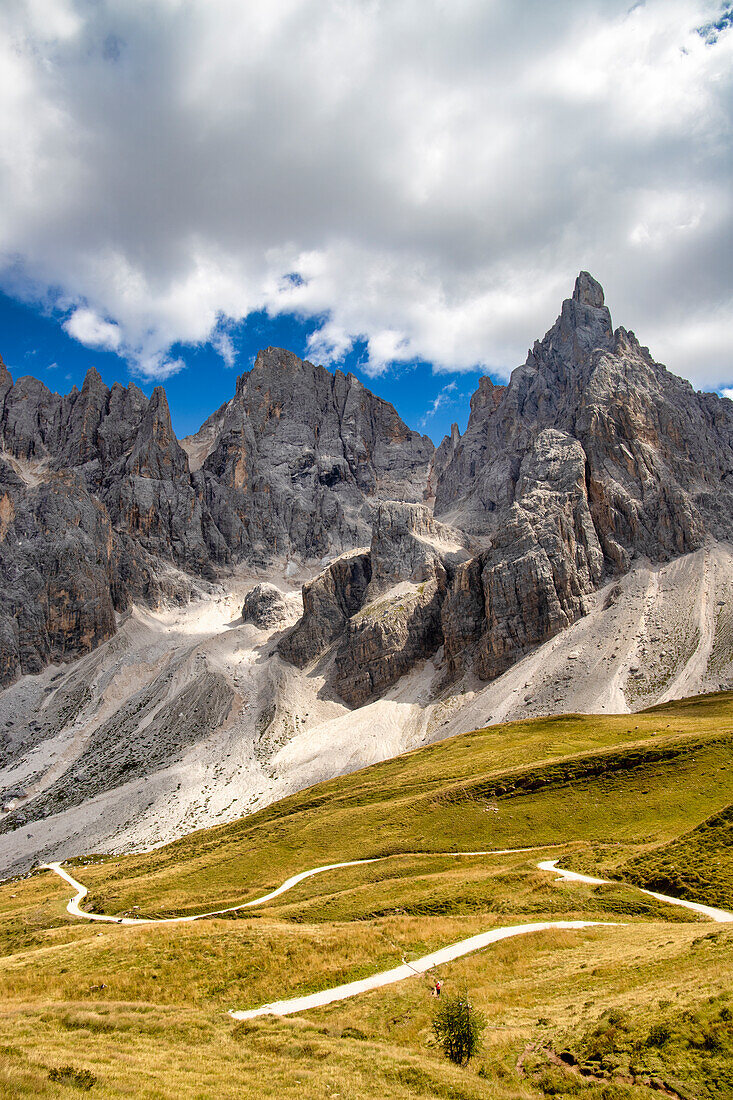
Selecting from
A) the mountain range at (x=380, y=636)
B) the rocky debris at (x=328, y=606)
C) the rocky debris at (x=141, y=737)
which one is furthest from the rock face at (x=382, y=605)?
the rocky debris at (x=141, y=737)

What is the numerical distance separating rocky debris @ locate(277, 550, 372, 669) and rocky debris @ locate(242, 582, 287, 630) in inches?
775

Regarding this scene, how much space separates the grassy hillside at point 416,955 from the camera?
15562 mm

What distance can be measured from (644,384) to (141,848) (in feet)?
582

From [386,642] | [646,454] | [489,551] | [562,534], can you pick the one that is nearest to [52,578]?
[386,642]

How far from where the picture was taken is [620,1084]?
14.3 m

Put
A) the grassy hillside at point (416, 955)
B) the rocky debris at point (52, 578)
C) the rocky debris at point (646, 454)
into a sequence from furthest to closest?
the rocky debris at point (52, 578)
the rocky debris at point (646, 454)
the grassy hillside at point (416, 955)

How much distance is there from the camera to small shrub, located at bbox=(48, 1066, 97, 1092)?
1441cm

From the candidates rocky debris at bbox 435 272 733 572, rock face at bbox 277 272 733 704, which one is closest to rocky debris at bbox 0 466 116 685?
rock face at bbox 277 272 733 704

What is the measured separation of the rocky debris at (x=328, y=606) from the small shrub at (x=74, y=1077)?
475ft

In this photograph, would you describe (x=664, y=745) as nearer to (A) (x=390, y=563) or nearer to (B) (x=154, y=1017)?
(B) (x=154, y=1017)

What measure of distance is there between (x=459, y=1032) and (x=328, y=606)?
153m

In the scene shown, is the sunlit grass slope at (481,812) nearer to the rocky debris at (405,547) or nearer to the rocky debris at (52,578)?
the rocky debris at (405,547)

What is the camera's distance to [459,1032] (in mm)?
17641

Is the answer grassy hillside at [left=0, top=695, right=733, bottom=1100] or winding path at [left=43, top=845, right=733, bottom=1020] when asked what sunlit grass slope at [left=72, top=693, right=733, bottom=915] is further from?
winding path at [left=43, top=845, right=733, bottom=1020]
